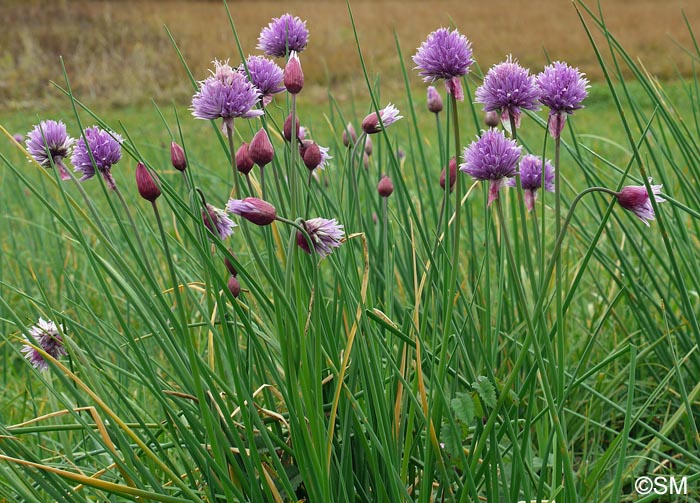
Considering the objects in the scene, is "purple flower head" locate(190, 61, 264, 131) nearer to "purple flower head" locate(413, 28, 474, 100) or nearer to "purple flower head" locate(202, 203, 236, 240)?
"purple flower head" locate(202, 203, 236, 240)

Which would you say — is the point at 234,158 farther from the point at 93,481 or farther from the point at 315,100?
the point at 315,100

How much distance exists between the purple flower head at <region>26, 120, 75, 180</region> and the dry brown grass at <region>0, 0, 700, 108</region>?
857 cm

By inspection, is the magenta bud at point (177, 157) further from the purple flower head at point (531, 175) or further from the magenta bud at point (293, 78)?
the purple flower head at point (531, 175)

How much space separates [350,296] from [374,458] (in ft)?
0.60

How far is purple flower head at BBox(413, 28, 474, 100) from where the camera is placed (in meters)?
0.79

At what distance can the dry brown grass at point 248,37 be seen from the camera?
1034 centimetres

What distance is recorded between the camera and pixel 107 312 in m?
1.73

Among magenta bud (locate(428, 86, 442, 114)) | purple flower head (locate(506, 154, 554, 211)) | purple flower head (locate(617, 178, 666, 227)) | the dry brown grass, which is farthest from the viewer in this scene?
the dry brown grass

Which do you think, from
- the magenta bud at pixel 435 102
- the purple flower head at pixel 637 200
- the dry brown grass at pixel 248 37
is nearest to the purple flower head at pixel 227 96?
the purple flower head at pixel 637 200

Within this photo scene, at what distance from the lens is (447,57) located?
79cm

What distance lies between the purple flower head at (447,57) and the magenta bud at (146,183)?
0.34m

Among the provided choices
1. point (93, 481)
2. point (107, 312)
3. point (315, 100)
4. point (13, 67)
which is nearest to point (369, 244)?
point (93, 481)

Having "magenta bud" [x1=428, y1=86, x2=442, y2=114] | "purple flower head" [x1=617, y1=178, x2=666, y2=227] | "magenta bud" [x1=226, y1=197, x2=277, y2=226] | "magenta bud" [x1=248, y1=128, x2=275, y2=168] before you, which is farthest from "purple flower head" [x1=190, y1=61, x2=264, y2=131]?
"magenta bud" [x1=428, y1=86, x2=442, y2=114]

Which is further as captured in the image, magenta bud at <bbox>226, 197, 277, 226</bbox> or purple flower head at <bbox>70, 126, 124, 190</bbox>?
purple flower head at <bbox>70, 126, 124, 190</bbox>
